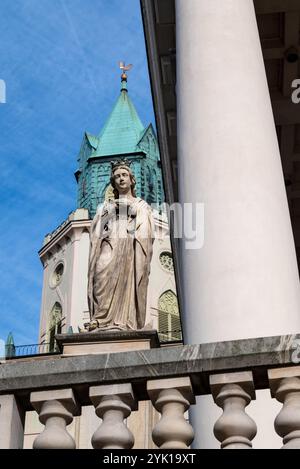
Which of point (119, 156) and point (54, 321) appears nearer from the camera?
point (54, 321)

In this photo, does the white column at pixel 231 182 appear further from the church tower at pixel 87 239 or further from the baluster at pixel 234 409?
the church tower at pixel 87 239

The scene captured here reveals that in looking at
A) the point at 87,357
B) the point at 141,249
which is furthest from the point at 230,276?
the point at 141,249

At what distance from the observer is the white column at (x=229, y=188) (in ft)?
21.5

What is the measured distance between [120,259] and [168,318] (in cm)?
5204

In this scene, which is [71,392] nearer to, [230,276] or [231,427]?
[231,427]

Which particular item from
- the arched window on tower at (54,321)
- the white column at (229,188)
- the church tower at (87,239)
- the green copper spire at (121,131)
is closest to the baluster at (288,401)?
the white column at (229,188)

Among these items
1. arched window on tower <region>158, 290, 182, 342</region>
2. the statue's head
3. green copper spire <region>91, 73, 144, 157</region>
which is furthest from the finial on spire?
the statue's head

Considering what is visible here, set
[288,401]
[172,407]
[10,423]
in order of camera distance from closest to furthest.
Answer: [288,401], [172,407], [10,423]

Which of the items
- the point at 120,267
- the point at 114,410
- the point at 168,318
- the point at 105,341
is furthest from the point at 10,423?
the point at 168,318

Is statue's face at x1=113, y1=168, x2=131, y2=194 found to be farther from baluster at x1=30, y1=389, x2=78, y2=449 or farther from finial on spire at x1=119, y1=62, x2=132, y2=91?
finial on spire at x1=119, y1=62, x2=132, y2=91

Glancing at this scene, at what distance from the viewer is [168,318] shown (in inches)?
2477

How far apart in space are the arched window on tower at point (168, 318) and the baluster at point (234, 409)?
5560 cm

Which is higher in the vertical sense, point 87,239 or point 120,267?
point 87,239

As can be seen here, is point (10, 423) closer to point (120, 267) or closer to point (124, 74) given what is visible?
point (120, 267)
